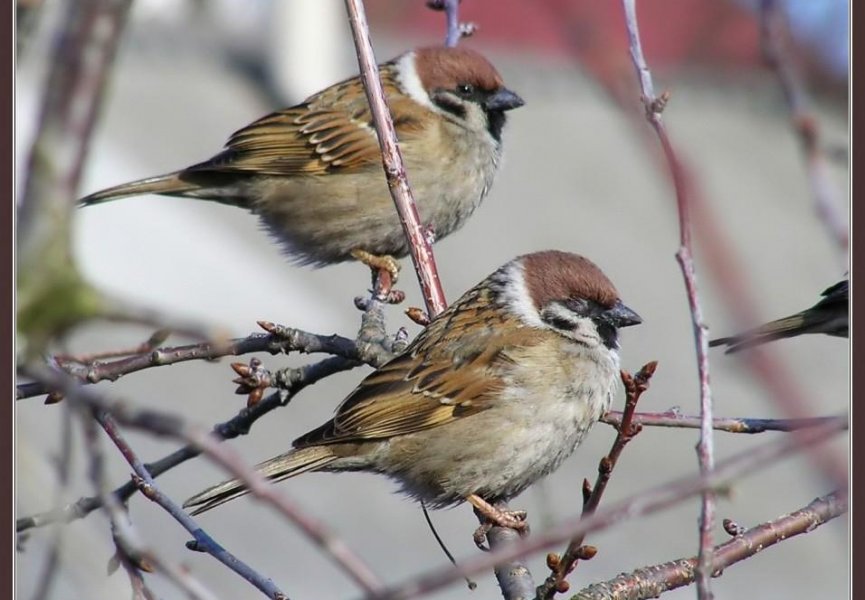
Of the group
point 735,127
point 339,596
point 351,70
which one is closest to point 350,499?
point 339,596

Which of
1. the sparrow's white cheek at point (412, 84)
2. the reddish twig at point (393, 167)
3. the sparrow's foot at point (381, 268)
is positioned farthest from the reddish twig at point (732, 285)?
the sparrow's white cheek at point (412, 84)

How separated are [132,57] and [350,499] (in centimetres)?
718

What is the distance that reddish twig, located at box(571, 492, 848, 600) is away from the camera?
2367 millimetres

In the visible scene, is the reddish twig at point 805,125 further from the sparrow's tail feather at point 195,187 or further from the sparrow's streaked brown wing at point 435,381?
the sparrow's tail feather at point 195,187

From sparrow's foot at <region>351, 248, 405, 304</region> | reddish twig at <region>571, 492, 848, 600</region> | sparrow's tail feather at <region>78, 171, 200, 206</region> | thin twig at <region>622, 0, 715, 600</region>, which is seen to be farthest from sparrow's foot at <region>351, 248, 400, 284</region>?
thin twig at <region>622, 0, 715, 600</region>

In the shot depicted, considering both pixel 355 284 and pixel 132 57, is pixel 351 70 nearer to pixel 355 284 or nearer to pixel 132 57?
pixel 132 57

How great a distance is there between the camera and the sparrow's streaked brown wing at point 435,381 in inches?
127

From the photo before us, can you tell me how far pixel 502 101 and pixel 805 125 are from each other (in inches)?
130

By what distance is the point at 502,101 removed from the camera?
440 cm

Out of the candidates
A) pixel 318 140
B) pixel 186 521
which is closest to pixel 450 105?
pixel 318 140

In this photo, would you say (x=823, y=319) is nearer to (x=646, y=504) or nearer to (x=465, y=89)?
(x=465, y=89)

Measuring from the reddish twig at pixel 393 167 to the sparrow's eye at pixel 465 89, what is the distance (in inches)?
55.1

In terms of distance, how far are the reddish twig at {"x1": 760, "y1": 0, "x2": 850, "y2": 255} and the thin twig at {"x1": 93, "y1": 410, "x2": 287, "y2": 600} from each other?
1.05 meters

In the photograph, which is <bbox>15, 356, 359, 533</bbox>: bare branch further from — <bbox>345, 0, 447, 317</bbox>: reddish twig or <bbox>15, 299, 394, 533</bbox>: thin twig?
<bbox>345, 0, 447, 317</bbox>: reddish twig
